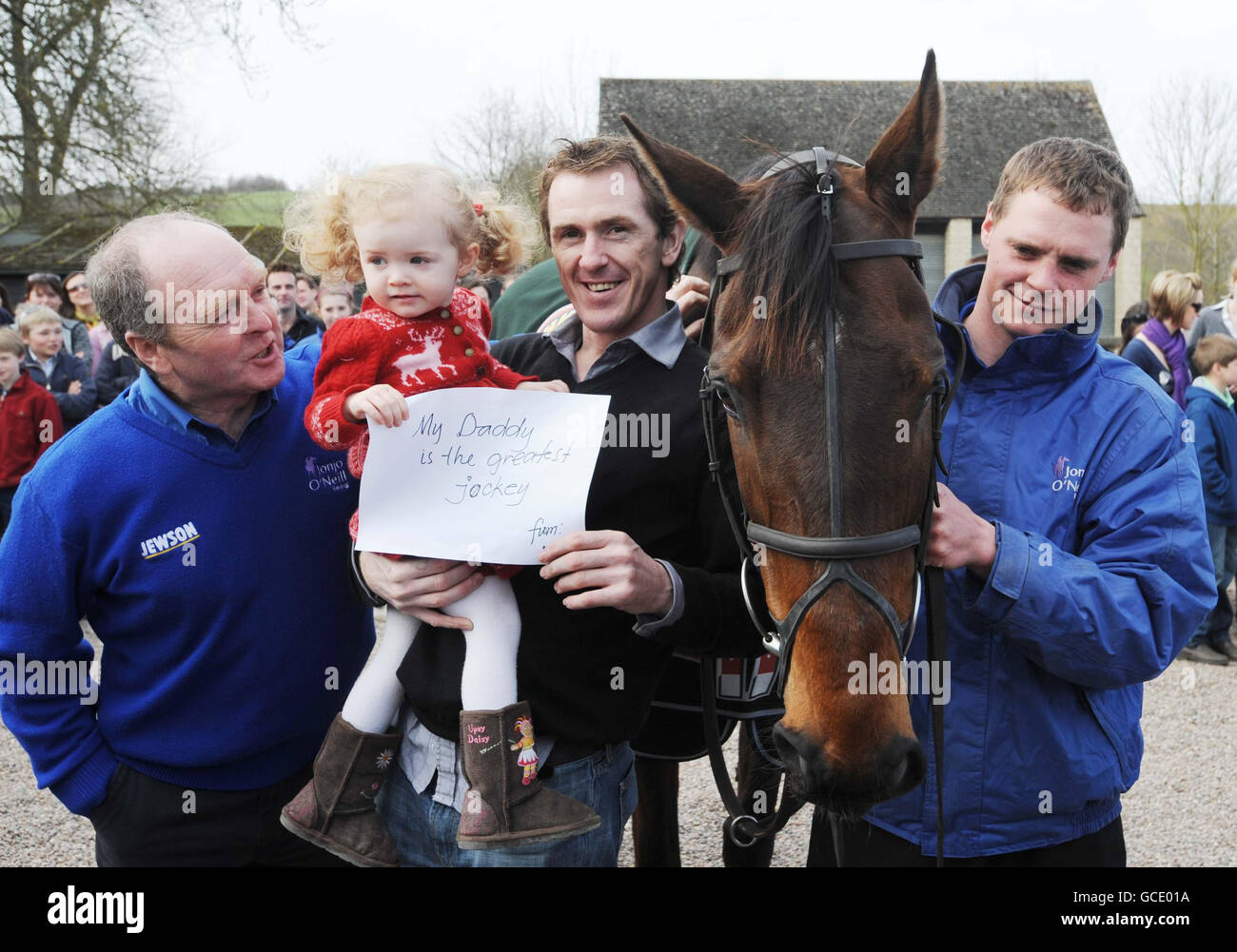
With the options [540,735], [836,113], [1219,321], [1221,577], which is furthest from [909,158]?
[836,113]

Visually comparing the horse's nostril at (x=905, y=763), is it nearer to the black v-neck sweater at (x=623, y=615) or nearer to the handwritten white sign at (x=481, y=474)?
the black v-neck sweater at (x=623, y=615)

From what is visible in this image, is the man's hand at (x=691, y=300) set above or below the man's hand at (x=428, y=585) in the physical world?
above

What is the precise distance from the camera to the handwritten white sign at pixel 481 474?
2.17 metres

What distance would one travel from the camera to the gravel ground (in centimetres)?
503

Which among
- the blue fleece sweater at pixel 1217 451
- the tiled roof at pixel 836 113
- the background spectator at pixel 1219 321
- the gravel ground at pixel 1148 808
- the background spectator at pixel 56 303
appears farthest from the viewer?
the tiled roof at pixel 836 113

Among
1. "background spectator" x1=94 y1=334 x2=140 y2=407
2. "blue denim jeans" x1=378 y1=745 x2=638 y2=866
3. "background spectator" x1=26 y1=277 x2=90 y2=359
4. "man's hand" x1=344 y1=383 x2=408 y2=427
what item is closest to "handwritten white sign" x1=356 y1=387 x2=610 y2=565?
"man's hand" x1=344 y1=383 x2=408 y2=427

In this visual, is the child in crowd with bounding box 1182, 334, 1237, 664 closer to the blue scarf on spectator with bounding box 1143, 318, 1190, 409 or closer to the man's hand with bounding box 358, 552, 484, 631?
the blue scarf on spectator with bounding box 1143, 318, 1190, 409

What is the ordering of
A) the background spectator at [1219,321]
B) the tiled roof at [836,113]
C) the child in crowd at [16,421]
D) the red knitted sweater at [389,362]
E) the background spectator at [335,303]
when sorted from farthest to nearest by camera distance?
the tiled roof at [836,113] < the background spectator at [335,303] < the background spectator at [1219,321] < the child in crowd at [16,421] < the red knitted sweater at [389,362]

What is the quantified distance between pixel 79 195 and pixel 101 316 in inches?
699

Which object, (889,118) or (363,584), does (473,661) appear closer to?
(363,584)

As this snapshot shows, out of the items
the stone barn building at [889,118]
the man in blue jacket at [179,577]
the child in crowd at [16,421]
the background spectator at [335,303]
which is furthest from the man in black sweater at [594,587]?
the stone barn building at [889,118]

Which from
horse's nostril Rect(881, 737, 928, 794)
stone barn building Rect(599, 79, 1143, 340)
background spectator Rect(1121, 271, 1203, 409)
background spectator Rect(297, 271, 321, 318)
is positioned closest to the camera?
horse's nostril Rect(881, 737, 928, 794)

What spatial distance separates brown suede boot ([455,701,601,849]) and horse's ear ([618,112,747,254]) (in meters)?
1.18

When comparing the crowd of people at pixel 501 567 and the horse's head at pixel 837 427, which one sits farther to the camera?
the crowd of people at pixel 501 567
